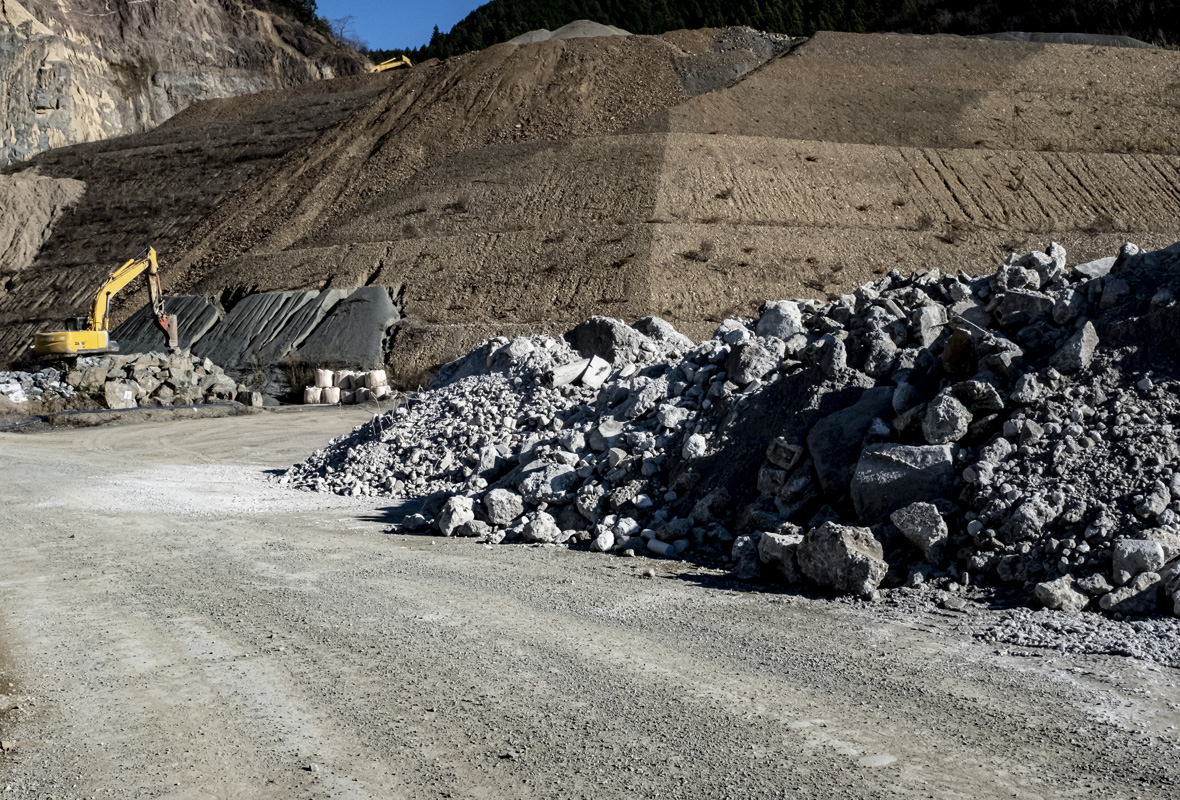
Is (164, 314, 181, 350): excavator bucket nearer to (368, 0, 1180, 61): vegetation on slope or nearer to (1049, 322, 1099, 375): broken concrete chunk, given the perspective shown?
(1049, 322, 1099, 375): broken concrete chunk

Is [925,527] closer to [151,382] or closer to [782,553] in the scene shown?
[782,553]

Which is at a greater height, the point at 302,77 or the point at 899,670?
the point at 302,77

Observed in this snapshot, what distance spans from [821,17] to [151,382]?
167 ft

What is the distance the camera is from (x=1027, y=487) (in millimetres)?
6309

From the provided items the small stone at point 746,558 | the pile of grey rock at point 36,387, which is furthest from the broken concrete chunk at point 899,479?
the pile of grey rock at point 36,387

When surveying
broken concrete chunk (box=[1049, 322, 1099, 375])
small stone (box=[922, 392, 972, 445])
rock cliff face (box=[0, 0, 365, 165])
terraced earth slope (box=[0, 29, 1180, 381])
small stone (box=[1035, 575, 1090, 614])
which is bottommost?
small stone (box=[1035, 575, 1090, 614])

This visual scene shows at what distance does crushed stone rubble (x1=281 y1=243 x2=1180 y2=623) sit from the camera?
20.0 feet

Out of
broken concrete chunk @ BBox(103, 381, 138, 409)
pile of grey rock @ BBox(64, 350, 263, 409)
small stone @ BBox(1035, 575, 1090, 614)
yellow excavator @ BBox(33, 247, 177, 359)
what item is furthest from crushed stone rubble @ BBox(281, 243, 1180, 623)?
yellow excavator @ BBox(33, 247, 177, 359)

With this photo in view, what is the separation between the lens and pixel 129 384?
2375 centimetres

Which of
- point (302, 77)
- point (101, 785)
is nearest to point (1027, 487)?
point (101, 785)

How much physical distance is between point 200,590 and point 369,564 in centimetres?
128

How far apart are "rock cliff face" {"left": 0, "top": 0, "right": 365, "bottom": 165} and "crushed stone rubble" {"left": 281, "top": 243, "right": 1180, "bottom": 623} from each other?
153 ft

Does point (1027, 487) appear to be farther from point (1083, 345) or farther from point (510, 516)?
point (510, 516)

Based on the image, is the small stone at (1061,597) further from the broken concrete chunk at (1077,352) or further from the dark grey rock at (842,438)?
the broken concrete chunk at (1077,352)
